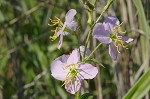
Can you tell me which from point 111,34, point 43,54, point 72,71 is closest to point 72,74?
point 72,71

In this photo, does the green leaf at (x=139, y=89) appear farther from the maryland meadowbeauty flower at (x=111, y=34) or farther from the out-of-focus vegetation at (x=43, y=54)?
the out-of-focus vegetation at (x=43, y=54)

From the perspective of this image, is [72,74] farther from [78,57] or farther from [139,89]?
[139,89]

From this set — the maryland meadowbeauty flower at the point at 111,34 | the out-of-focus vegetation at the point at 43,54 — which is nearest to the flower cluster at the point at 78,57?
the maryland meadowbeauty flower at the point at 111,34

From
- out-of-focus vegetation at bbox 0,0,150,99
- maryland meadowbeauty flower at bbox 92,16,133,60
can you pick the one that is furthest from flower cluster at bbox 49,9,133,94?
out-of-focus vegetation at bbox 0,0,150,99

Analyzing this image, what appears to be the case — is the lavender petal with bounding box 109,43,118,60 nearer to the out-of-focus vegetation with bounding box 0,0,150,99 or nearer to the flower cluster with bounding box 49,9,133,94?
the flower cluster with bounding box 49,9,133,94

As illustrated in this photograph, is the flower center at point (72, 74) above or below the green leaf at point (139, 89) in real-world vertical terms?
above

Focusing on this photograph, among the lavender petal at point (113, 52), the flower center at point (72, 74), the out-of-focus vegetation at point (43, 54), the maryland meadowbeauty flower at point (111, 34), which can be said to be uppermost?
the maryland meadowbeauty flower at point (111, 34)

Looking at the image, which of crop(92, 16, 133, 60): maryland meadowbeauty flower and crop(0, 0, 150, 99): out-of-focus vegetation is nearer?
crop(92, 16, 133, 60): maryland meadowbeauty flower
